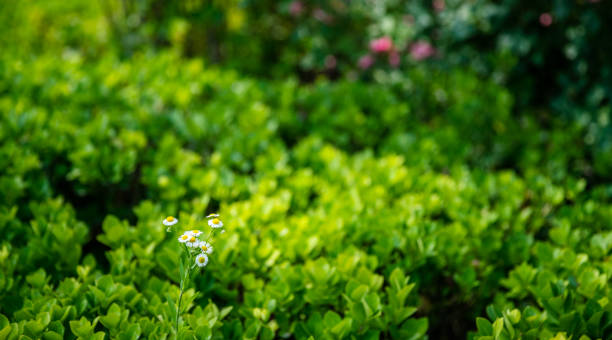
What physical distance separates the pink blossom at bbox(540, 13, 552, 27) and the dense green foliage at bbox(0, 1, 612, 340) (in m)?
0.58

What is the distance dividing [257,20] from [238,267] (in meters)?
4.15

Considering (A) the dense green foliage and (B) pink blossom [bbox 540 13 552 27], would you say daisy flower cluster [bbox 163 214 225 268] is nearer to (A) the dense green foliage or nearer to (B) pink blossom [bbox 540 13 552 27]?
(A) the dense green foliage

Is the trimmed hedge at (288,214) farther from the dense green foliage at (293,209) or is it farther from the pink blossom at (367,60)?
the pink blossom at (367,60)

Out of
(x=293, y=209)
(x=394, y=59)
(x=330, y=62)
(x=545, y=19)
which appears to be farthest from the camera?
(x=330, y=62)

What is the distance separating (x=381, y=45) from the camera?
4.83 metres

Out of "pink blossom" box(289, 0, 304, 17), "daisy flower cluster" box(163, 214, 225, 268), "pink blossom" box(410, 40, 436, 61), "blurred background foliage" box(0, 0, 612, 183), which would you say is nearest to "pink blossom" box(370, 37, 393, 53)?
"blurred background foliage" box(0, 0, 612, 183)

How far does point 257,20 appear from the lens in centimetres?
543

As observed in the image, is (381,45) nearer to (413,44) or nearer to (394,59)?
(394,59)

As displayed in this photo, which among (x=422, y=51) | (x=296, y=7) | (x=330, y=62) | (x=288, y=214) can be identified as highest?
(x=296, y=7)

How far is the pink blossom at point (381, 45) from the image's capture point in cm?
478

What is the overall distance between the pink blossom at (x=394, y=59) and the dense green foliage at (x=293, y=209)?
84 cm

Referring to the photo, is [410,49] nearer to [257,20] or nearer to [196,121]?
[257,20]

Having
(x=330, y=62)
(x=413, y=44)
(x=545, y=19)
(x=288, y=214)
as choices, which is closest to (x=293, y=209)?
(x=288, y=214)

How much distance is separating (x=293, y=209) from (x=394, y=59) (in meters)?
2.90
